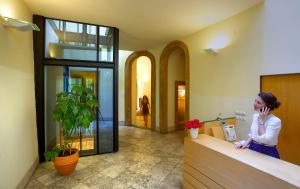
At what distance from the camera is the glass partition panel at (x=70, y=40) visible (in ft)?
12.7

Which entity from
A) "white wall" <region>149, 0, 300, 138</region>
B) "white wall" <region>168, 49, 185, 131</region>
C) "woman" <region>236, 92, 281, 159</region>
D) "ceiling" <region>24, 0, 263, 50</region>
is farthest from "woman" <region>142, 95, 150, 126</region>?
"woman" <region>236, 92, 281, 159</region>

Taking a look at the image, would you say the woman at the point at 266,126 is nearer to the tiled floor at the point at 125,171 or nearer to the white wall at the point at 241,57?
Result: the white wall at the point at 241,57

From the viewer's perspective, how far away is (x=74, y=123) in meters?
3.35

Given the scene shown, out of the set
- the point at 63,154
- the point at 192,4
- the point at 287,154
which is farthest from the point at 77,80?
the point at 287,154

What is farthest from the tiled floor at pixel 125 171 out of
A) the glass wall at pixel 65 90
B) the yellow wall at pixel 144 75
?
the yellow wall at pixel 144 75

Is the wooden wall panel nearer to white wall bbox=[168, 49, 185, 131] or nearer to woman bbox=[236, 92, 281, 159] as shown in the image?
woman bbox=[236, 92, 281, 159]

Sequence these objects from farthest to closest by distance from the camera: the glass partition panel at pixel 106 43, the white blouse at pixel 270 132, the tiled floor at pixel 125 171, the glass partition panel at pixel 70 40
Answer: the glass partition panel at pixel 106 43, the glass partition panel at pixel 70 40, the tiled floor at pixel 125 171, the white blouse at pixel 270 132

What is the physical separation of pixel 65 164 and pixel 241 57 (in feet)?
12.7

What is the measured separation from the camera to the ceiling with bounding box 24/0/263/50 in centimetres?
314

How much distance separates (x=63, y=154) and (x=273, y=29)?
4290 mm

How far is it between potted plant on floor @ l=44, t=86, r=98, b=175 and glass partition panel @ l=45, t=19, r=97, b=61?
1.00m

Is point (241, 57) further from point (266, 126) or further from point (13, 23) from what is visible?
point (13, 23)

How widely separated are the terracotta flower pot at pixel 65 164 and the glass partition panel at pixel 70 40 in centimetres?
213

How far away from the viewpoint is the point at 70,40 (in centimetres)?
404
